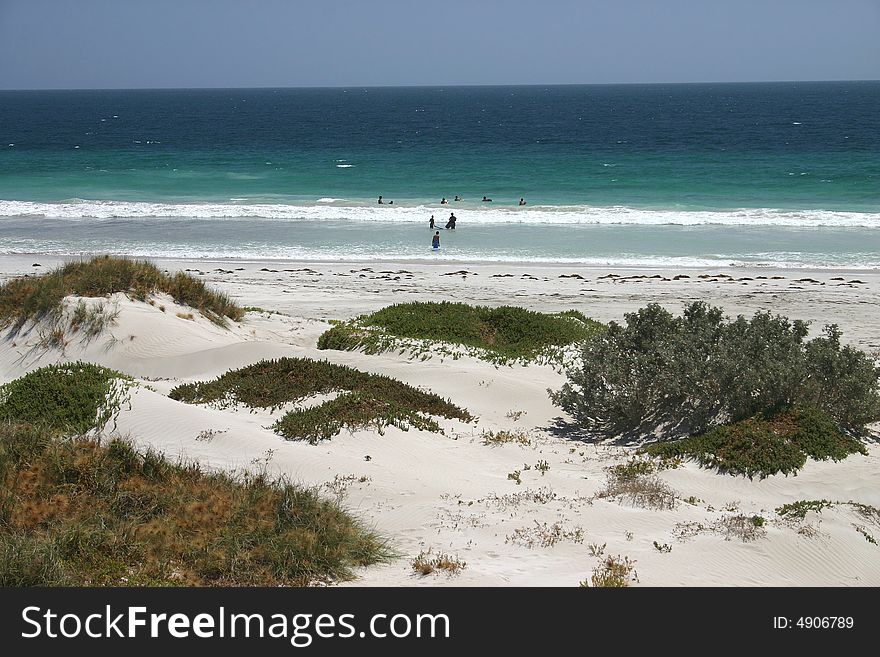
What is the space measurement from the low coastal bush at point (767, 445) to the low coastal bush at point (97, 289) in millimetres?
9694

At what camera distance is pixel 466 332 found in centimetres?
1458

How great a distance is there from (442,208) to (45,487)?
114 ft

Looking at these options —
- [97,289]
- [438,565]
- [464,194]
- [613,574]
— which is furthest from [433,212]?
[613,574]

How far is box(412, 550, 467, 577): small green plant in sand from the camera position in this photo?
604 cm

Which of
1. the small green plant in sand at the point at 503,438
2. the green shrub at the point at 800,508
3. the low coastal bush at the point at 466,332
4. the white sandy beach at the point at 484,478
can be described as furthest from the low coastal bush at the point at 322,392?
the green shrub at the point at 800,508

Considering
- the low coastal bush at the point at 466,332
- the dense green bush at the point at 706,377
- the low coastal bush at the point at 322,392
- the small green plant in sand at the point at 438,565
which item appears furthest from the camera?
the low coastal bush at the point at 466,332

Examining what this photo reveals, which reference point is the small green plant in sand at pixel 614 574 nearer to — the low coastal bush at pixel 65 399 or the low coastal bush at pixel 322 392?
the low coastal bush at pixel 322 392

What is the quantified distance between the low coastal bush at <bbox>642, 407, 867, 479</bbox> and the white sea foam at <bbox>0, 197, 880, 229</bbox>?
2835cm

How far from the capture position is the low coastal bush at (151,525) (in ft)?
19.0

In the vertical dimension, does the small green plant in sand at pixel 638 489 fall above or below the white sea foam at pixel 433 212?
below

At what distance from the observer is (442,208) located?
41031 mm

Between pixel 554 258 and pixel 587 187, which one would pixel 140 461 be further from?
pixel 587 187

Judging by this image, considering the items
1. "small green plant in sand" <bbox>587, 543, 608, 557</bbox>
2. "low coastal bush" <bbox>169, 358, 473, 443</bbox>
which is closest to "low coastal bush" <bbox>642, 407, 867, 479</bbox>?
"small green plant in sand" <bbox>587, 543, 608, 557</bbox>

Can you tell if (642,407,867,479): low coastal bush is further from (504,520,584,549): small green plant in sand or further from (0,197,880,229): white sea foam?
(0,197,880,229): white sea foam
